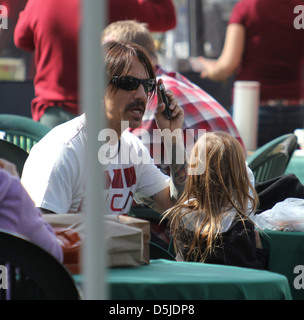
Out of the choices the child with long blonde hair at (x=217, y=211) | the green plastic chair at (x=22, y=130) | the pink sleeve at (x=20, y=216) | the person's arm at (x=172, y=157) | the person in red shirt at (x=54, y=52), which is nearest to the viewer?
the pink sleeve at (x=20, y=216)

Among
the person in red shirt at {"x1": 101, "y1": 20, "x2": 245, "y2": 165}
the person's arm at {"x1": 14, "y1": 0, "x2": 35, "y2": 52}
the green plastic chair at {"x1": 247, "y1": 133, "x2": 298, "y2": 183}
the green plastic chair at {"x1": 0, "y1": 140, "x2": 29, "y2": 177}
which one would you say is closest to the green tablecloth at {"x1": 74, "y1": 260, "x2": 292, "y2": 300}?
A: the green plastic chair at {"x1": 0, "y1": 140, "x2": 29, "y2": 177}

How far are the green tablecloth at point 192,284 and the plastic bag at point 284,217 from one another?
0.58 meters

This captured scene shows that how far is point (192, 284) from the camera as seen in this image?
5.54 feet

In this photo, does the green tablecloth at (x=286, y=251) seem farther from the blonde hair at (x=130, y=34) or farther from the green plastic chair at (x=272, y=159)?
the blonde hair at (x=130, y=34)

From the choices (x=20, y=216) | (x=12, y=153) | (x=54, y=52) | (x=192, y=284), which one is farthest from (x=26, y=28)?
(x=192, y=284)

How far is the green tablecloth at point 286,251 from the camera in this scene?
7.79 ft

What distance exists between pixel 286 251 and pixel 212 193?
0.32 m

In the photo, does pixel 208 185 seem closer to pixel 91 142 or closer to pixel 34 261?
pixel 34 261

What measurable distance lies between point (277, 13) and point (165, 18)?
2.38 ft

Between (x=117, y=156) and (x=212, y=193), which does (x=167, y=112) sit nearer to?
(x=117, y=156)

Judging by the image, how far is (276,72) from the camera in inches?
181

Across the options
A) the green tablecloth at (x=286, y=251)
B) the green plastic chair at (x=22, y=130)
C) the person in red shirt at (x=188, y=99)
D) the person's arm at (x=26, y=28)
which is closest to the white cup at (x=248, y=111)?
the person in red shirt at (x=188, y=99)

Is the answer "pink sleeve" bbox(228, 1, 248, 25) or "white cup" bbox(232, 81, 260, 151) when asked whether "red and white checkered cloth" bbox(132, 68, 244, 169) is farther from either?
"pink sleeve" bbox(228, 1, 248, 25)
